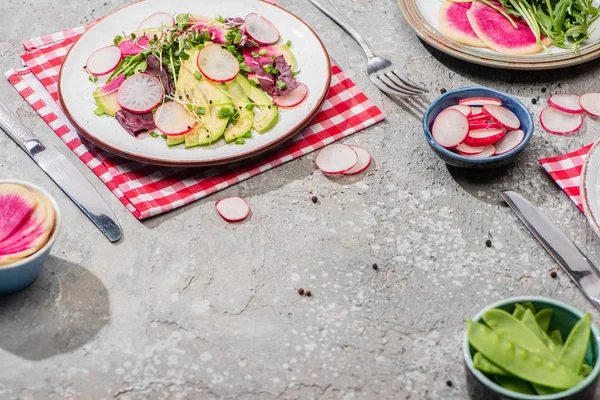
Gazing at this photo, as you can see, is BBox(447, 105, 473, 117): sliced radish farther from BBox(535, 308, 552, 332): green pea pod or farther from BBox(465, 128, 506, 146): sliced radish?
BBox(535, 308, 552, 332): green pea pod

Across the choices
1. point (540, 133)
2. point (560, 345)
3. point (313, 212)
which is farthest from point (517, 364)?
point (540, 133)

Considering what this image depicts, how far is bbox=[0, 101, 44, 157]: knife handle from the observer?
102 inches

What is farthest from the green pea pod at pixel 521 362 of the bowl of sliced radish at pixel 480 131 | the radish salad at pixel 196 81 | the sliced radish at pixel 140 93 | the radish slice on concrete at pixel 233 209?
the sliced radish at pixel 140 93

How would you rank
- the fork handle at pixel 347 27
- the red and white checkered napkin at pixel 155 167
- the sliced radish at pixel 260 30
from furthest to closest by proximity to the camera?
the fork handle at pixel 347 27, the sliced radish at pixel 260 30, the red and white checkered napkin at pixel 155 167

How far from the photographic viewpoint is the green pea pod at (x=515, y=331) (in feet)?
6.16

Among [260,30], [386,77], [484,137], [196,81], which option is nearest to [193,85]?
[196,81]

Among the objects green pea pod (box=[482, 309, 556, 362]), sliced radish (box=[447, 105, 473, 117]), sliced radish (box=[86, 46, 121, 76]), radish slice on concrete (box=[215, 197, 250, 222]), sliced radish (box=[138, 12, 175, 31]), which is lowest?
sliced radish (box=[447, 105, 473, 117])

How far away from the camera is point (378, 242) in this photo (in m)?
2.39

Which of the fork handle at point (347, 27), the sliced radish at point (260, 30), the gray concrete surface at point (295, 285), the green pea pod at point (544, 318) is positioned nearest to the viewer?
the green pea pod at point (544, 318)

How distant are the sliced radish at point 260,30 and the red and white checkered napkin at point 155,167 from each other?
27 centimetres

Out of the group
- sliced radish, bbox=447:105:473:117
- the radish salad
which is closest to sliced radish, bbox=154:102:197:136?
the radish salad

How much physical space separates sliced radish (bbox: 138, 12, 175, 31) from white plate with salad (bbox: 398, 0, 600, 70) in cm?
90

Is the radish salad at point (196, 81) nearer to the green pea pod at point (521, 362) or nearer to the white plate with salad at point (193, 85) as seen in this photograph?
the white plate with salad at point (193, 85)

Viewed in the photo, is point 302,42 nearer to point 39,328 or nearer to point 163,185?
point 163,185
